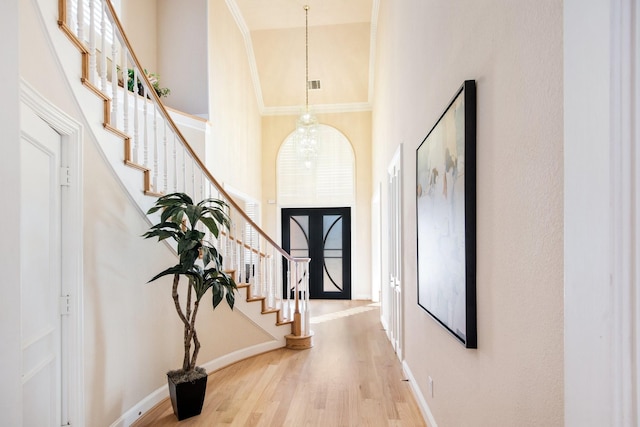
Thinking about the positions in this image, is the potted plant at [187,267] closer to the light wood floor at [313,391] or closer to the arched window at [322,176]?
the light wood floor at [313,391]

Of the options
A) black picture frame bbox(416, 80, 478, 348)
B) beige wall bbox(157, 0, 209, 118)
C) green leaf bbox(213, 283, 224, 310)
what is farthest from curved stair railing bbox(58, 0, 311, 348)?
black picture frame bbox(416, 80, 478, 348)

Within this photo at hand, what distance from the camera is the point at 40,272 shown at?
6.17ft

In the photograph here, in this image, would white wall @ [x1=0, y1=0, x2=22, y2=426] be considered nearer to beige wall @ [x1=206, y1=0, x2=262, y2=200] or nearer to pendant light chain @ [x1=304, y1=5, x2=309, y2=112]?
beige wall @ [x1=206, y1=0, x2=262, y2=200]

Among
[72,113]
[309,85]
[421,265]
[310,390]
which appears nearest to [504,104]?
[421,265]

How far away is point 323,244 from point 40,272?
6.10 m

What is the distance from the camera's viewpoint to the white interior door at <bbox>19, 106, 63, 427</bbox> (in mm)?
1755

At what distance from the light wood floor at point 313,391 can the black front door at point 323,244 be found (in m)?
3.09

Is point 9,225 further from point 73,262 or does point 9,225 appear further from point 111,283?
point 111,283

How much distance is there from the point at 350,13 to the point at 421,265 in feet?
18.3

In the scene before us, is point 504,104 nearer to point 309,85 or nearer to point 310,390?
point 310,390

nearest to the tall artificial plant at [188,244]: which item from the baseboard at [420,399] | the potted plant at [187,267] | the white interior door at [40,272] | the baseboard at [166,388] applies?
the potted plant at [187,267]

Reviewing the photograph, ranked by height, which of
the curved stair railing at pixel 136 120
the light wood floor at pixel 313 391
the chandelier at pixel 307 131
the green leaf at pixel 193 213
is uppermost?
the chandelier at pixel 307 131

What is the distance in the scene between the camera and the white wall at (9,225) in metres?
0.90

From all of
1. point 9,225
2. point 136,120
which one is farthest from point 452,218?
point 136,120
